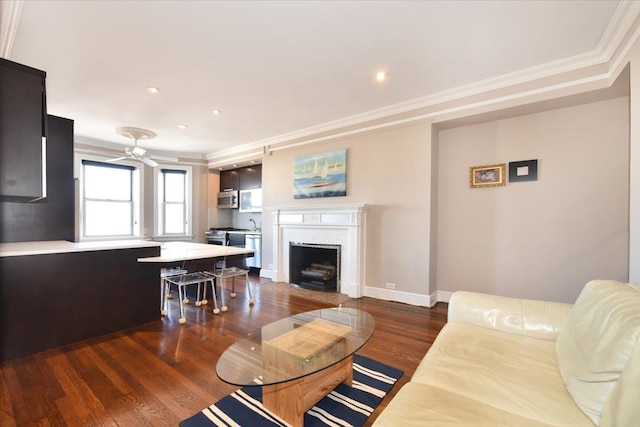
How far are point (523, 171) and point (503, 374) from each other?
2808 millimetres

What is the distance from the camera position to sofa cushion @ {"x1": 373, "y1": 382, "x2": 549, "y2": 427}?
1.02m

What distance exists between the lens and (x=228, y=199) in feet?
22.0

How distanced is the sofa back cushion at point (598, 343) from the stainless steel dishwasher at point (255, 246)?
16.1ft

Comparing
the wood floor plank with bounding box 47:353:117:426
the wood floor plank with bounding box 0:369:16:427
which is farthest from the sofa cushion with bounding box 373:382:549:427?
the wood floor plank with bounding box 0:369:16:427

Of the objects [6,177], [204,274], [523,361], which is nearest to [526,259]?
[523,361]

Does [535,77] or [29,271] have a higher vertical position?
[535,77]

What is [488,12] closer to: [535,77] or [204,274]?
[535,77]

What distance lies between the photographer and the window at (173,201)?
635 cm

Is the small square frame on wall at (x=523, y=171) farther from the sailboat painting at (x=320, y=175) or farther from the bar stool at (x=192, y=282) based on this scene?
the bar stool at (x=192, y=282)

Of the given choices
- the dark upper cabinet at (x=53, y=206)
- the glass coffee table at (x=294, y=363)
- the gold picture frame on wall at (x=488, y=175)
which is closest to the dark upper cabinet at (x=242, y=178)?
the dark upper cabinet at (x=53, y=206)

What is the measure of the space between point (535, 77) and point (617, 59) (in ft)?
1.96

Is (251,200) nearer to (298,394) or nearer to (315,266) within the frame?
(315,266)

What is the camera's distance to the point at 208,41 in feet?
7.92

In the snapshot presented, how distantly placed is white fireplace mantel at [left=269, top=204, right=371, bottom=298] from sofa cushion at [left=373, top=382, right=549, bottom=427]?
2.96 meters
